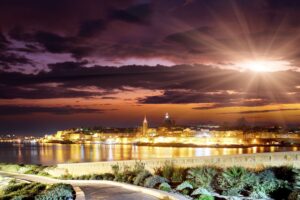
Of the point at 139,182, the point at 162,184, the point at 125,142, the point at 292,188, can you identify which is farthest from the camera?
the point at 125,142

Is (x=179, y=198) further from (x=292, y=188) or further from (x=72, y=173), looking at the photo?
(x=72, y=173)

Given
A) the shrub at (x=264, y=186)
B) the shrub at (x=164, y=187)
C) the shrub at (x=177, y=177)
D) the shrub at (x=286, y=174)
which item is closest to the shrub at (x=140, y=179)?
the shrub at (x=177, y=177)

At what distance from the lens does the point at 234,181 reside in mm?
12906

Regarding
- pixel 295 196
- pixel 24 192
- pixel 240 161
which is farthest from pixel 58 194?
pixel 240 161

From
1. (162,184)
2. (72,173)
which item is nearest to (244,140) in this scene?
(72,173)

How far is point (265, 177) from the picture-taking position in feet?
42.9

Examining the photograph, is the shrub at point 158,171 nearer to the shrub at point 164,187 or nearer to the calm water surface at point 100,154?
the shrub at point 164,187

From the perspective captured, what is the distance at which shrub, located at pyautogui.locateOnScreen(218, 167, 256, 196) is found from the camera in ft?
40.0

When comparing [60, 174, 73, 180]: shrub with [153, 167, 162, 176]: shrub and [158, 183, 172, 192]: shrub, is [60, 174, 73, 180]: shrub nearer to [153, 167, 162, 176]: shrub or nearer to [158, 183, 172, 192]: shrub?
[153, 167, 162, 176]: shrub

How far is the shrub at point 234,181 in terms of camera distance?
1219 centimetres

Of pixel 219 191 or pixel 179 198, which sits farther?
pixel 219 191

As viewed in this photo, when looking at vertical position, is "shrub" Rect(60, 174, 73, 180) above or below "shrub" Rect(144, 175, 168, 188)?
below

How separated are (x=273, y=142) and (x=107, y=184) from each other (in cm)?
14112

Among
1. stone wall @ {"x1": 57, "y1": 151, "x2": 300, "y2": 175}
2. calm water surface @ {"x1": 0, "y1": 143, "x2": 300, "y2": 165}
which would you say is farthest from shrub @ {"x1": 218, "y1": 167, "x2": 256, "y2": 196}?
calm water surface @ {"x1": 0, "y1": 143, "x2": 300, "y2": 165}
